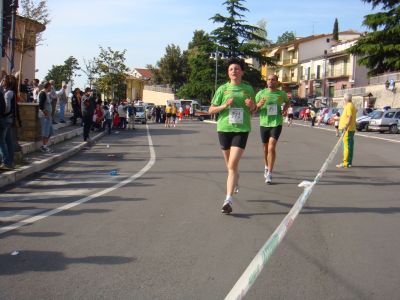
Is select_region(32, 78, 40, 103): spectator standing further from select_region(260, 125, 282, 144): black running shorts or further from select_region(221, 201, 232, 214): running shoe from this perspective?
select_region(221, 201, 232, 214): running shoe

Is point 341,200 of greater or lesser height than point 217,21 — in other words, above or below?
below

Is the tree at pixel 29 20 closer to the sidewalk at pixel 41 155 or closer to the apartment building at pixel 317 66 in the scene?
the sidewalk at pixel 41 155

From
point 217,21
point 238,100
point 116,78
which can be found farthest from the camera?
point 217,21

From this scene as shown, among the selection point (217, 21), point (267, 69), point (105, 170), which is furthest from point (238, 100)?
point (267, 69)

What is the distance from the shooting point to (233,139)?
748 centimetres

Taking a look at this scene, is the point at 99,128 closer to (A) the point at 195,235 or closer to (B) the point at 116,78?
(A) the point at 195,235

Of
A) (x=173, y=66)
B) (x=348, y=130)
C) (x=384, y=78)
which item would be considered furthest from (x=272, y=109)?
(x=173, y=66)

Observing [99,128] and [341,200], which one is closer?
[341,200]

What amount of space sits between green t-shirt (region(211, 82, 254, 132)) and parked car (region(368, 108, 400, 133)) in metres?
28.4

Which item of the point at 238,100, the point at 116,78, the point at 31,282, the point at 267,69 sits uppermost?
the point at 267,69

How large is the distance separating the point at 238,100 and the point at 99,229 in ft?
8.62

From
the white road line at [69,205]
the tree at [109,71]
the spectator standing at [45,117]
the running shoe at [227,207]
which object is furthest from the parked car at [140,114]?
the running shoe at [227,207]

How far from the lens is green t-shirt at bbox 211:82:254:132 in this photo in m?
7.44

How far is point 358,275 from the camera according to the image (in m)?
4.77
